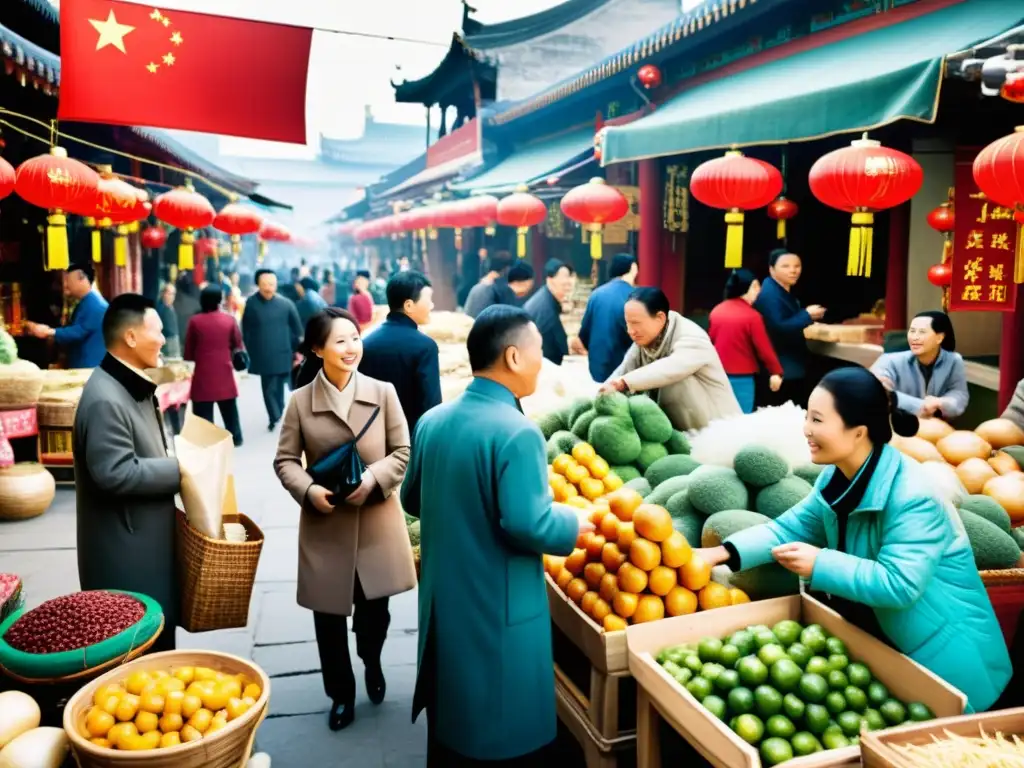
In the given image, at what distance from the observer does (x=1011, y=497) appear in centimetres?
412

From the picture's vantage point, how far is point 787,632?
291 cm

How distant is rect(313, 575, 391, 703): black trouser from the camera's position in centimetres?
385

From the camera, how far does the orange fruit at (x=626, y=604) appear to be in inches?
121

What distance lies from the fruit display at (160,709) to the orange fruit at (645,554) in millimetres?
1341

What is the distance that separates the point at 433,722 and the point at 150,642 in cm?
102

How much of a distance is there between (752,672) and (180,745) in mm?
1685

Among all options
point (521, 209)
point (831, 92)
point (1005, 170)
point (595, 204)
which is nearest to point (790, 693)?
point (1005, 170)

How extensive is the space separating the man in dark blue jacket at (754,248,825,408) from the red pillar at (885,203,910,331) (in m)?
1.03

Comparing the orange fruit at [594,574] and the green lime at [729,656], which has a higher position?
the orange fruit at [594,574]

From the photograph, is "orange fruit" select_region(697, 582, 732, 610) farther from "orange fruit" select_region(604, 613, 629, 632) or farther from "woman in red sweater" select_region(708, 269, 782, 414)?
"woman in red sweater" select_region(708, 269, 782, 414)

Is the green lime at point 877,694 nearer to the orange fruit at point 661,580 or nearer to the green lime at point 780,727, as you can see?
the green lime at point 780,727

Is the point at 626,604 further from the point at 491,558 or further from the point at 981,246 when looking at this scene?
the point at 981,246

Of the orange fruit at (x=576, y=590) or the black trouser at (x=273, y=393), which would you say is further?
the black trouser at (x=273, y=393)

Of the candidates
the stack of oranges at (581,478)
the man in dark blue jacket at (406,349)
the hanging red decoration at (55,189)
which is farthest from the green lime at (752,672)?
the hanging red decoration at (55,189)
